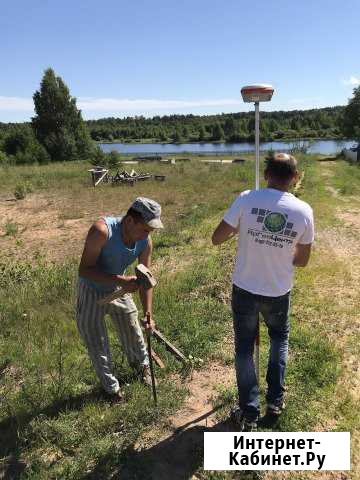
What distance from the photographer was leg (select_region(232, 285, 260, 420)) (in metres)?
2.73

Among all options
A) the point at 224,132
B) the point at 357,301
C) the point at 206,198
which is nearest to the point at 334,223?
the point at 357,301

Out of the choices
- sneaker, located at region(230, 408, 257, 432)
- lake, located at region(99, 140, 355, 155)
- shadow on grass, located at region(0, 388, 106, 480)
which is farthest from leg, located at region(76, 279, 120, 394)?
lake, located at region(99, 140, 355, 155)

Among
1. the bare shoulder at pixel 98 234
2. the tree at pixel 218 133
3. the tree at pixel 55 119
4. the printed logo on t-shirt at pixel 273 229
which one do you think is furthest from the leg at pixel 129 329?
the tree at pixel 218 133

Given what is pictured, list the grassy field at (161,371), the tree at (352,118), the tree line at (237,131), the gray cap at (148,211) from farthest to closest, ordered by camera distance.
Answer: the tree line at (237,131), the tree at (352,118), the grassy field at (161,371), the gray cap at (148,211)

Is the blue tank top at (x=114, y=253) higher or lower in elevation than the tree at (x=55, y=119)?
lower

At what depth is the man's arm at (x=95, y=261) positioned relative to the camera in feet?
9.14

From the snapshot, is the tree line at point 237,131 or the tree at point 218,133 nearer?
the tree line at point 237,131

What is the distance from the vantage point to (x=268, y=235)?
99.7 inches

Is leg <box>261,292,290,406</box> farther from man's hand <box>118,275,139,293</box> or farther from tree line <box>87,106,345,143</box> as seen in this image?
tree line <box>87,106,345,143</box>

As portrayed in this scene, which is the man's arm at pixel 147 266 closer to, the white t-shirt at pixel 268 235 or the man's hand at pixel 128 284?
the man's hand at pixel 128 284

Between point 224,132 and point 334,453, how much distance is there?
114242mm

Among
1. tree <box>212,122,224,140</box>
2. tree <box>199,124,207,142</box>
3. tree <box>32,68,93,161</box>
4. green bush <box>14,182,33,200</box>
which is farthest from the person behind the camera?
tree <box>199,124,207,142</box>

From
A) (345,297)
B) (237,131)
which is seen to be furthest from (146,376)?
(237,131)

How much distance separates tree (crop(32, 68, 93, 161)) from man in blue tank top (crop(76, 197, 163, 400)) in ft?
130
